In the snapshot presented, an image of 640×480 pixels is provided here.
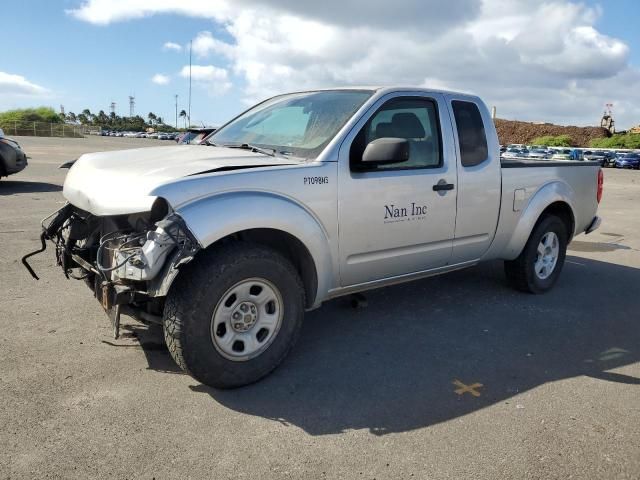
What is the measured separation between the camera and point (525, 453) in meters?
2.93

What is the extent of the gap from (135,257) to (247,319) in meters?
0.80

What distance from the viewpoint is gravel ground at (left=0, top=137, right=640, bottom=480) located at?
2.78 meters

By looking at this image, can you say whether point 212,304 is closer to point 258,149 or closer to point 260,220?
point 260,220

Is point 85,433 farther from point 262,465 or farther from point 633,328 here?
point 633,328

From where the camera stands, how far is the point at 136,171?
3500 millimetres

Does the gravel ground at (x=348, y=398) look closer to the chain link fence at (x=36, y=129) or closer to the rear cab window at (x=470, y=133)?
the rear cab window at (x=470, y=133)

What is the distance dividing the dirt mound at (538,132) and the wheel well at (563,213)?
72741 millimetres

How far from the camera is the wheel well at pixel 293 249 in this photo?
3666mm

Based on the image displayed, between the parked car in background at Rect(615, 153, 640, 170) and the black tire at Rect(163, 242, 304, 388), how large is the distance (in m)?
44.4

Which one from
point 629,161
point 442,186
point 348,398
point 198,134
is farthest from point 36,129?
point 348,398

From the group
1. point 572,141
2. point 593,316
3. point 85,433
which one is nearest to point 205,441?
point 85,433

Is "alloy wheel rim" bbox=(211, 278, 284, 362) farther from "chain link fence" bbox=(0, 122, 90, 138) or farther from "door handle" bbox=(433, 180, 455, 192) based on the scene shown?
"chain link fence" bbox=(0, 122, 90, 138)

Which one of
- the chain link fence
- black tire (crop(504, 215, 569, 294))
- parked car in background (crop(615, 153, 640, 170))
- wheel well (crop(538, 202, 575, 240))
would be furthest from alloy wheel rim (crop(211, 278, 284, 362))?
the chain link fence

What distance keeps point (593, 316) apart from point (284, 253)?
3.17 meters
